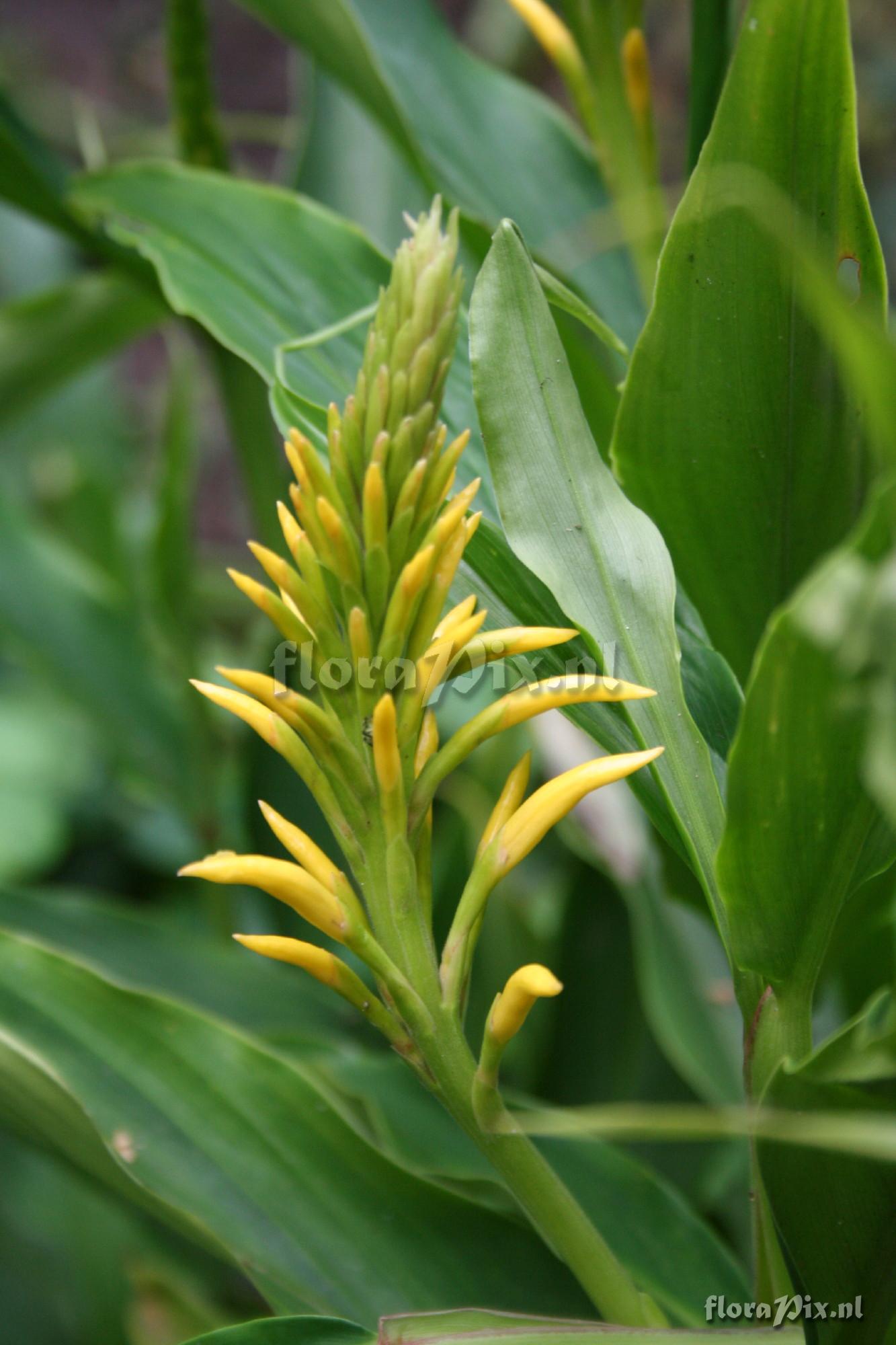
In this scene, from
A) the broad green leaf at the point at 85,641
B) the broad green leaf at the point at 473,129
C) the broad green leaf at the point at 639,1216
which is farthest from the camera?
the broad green leaf at the point at 85,641

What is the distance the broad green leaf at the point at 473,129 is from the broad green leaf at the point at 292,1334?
0.45m

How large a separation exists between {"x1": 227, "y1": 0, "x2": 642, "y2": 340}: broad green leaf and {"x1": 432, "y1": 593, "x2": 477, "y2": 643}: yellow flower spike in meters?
0.32

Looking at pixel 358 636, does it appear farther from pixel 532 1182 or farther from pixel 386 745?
pixel 532 1182

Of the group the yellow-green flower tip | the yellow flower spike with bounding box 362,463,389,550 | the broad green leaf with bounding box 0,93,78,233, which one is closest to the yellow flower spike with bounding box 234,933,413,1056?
the yellow-green flower tip

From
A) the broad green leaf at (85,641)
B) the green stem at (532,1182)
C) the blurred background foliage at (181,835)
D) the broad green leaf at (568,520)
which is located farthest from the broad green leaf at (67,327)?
the green stem at (532,1182)

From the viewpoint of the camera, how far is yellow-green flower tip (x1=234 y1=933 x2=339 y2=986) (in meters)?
0.28

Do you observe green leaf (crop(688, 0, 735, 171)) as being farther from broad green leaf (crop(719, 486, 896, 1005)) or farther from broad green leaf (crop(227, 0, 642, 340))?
broad green leaf (crop(719, 486, 896, 1005))

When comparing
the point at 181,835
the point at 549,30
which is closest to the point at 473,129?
the point at 549,30

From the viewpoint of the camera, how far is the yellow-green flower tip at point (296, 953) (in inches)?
10.8

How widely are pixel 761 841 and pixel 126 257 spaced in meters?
0.49

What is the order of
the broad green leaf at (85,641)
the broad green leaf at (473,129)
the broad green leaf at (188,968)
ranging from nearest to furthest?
the broad green leaf at (473,129)
the broad green leaf at (188,968)
the broad green leaf at (85,641)

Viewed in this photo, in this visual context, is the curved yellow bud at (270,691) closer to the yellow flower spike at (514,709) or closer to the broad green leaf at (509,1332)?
the yellow flower spike at (514,709)

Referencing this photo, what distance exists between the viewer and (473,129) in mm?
633

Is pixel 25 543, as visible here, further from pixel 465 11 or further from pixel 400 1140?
pixel 465 11
